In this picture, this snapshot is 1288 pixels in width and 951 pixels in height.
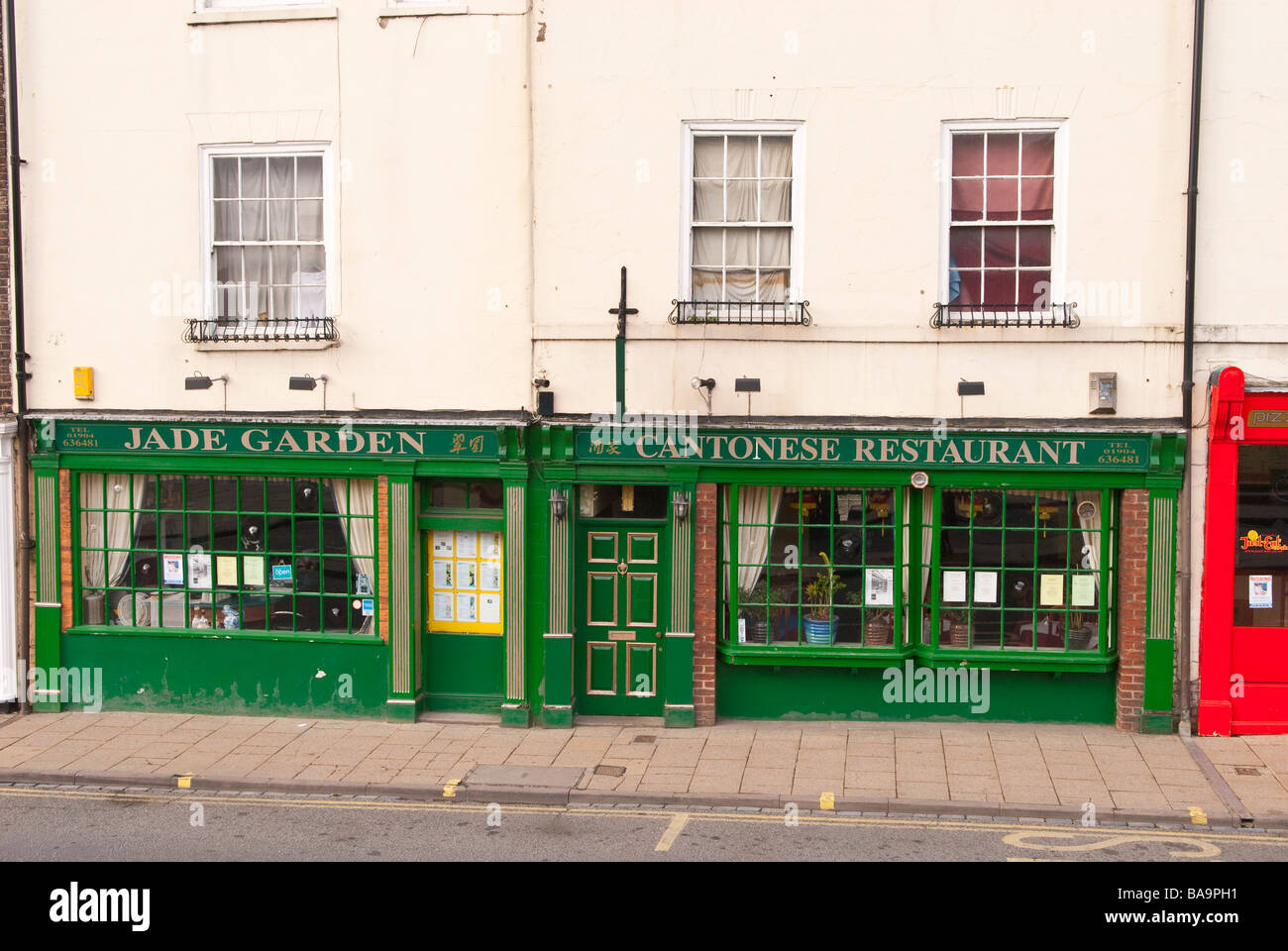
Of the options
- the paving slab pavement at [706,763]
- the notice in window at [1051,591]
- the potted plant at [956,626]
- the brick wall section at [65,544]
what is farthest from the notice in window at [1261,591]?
the brick wall section at [65,544]

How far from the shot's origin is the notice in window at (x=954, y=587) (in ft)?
38.5

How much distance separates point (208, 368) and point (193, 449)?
2.82 feet

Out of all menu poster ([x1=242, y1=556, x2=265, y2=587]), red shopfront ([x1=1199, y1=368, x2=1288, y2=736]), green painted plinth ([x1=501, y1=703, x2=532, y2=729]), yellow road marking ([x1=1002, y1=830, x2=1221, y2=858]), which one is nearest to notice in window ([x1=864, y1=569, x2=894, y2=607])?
red shopfront ([x1=1199, y1=368, x2=1288, y2=736])

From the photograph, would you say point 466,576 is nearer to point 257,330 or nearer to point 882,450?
point 257,330

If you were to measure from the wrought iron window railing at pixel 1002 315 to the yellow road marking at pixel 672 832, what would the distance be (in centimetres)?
527

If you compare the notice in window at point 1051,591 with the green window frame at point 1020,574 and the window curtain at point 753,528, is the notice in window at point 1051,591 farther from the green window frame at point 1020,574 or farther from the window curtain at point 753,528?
the window curtain at point 753,528

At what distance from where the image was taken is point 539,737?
454 inches

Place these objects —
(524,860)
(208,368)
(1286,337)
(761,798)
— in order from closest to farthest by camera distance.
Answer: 1. (524,860)
2. (761,798)
3. (1286,337)
4. (208,368)

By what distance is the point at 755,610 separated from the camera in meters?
12.0

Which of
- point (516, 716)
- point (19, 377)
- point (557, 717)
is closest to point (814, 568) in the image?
point (557, 717)

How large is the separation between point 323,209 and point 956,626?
25.4 feet

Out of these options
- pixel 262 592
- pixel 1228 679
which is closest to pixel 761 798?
pixel 1228 679

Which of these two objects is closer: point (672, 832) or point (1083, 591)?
point (672, 832)

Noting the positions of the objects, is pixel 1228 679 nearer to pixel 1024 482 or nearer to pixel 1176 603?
pixel 1176 603
